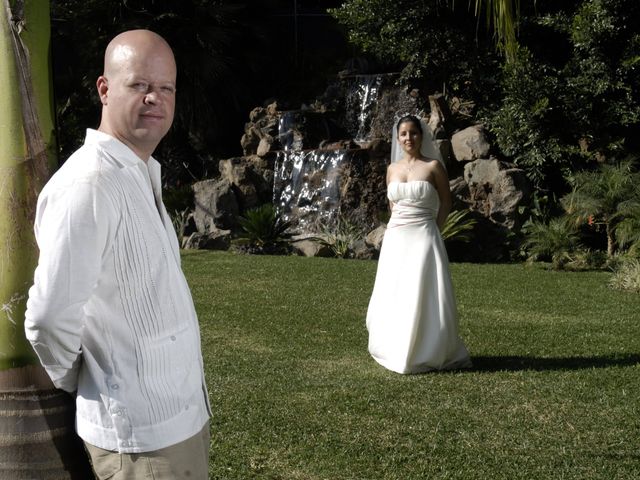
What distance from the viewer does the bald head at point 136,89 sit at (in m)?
2.56

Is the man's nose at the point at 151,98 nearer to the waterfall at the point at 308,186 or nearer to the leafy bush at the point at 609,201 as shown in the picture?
the leafy bush at the point at 609,201

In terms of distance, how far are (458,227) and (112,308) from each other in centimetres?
1403

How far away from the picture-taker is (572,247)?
1522cm

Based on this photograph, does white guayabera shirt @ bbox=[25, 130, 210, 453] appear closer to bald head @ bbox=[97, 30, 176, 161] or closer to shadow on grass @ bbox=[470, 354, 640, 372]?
bald head @ bbox=[97, 30, 176, 161]

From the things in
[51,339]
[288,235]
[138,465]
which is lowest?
[288,235]

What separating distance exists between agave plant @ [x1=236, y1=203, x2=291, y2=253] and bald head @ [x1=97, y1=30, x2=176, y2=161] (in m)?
14.7

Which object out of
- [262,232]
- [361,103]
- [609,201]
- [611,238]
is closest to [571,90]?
[609,201]

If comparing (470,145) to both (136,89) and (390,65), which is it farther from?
→ (136,89)

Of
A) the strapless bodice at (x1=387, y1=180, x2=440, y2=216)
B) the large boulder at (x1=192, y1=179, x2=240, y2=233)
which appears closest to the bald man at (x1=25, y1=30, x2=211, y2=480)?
the strapless bodice at (x1=387, y1=180, x2=440, y2=216)

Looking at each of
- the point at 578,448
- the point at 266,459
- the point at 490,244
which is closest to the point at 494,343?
the point at 578,448

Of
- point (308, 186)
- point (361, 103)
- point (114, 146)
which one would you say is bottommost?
point (308, 186)

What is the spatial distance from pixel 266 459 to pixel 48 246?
3519mm

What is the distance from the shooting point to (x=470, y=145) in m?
18.0

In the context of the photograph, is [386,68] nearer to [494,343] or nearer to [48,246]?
[494,343]
